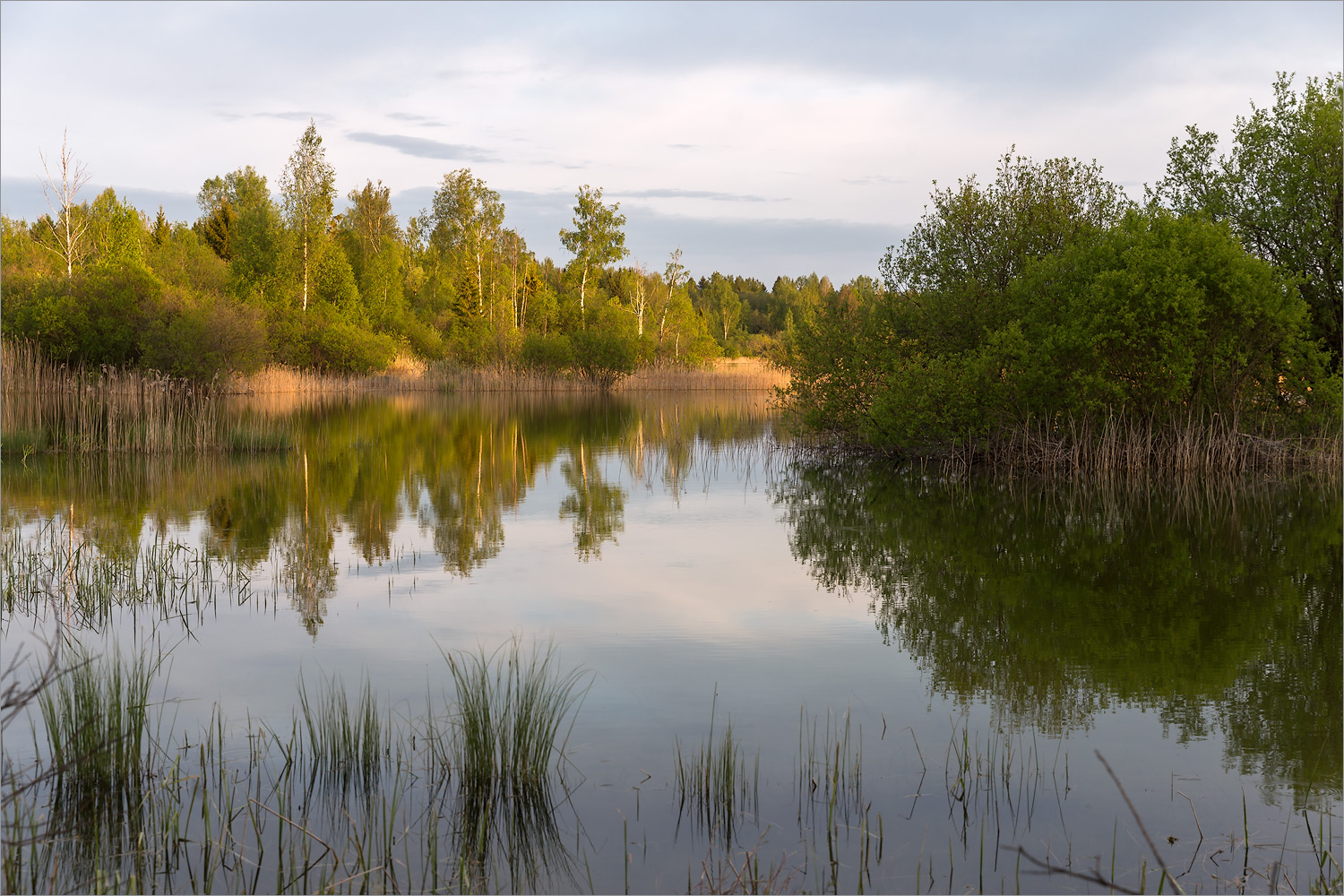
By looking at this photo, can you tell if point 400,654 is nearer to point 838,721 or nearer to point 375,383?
point 838,721

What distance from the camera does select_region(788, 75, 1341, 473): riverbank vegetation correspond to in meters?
17.1

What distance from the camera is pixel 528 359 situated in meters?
54.1

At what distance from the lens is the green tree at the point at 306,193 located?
51.4m

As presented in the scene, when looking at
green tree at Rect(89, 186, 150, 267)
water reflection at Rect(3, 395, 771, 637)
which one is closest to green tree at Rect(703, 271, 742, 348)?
green tree at Rect(89, 186, 150, 267)

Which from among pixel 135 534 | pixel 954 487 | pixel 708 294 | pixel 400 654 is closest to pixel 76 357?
pixel 135 534

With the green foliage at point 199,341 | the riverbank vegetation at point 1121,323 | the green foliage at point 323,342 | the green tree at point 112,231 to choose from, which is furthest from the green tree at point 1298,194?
the green tree at point 112,231

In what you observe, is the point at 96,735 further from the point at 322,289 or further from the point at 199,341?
the point at 322,289

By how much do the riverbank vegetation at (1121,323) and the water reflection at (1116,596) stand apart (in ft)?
5.63

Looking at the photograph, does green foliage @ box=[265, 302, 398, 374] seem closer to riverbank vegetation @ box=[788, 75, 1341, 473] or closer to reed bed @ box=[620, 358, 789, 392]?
reed bed @ box=[620, 358, 789, 392]

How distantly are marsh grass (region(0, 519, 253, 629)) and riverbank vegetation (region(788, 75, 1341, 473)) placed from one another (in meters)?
12.2

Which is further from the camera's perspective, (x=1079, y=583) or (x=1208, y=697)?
(x=1079, y=583)

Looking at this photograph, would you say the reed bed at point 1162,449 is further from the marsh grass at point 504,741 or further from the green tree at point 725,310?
the green tree at point 725,310

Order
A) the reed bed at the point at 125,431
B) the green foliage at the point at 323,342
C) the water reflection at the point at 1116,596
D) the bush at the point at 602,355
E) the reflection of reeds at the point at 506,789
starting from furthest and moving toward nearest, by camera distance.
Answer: the bush at the point at 602,355 < the green foliage at the point at 323,342 < the reed bed at the point at 125,431 < the water reflection at the point at 1116,596 < the reflection of reeds at the point at 506,789

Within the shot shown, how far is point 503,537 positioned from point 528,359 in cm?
4163
